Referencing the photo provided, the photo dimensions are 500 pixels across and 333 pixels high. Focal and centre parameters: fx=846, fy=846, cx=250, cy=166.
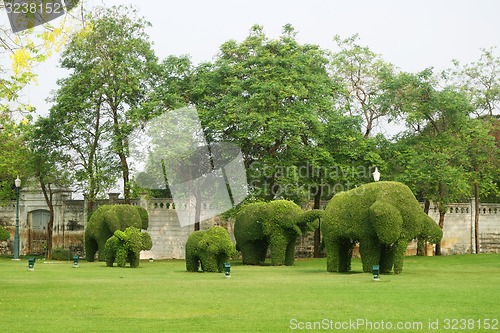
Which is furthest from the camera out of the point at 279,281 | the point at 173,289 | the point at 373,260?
the point at 373,260

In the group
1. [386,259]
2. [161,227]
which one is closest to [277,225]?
[386,259]

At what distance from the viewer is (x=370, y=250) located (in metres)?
28.0

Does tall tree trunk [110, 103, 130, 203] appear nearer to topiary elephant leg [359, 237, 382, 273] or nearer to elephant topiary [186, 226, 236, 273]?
elephant topiary [186, 226, 236, 273]

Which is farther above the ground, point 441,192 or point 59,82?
point 59,82

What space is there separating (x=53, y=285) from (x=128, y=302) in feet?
16.5

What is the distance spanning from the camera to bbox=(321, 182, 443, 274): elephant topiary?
26.9m

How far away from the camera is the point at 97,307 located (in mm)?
17547

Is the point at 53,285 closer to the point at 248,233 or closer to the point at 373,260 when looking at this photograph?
the point at 373,260

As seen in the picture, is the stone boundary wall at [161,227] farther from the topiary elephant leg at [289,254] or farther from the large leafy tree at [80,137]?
the topiary elephant leg at [289,254]

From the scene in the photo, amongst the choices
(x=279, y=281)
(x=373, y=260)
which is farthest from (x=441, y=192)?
(x=279, y=281)

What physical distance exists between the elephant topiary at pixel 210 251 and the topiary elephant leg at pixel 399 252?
5.91 metres

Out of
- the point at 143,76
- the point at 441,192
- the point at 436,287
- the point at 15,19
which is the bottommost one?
the point at 436,287

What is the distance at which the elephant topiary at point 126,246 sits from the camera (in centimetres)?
3309

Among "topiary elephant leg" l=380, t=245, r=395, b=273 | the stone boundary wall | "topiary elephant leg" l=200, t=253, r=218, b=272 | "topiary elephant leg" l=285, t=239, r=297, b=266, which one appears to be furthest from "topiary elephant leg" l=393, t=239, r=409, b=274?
the stone boundary wall
